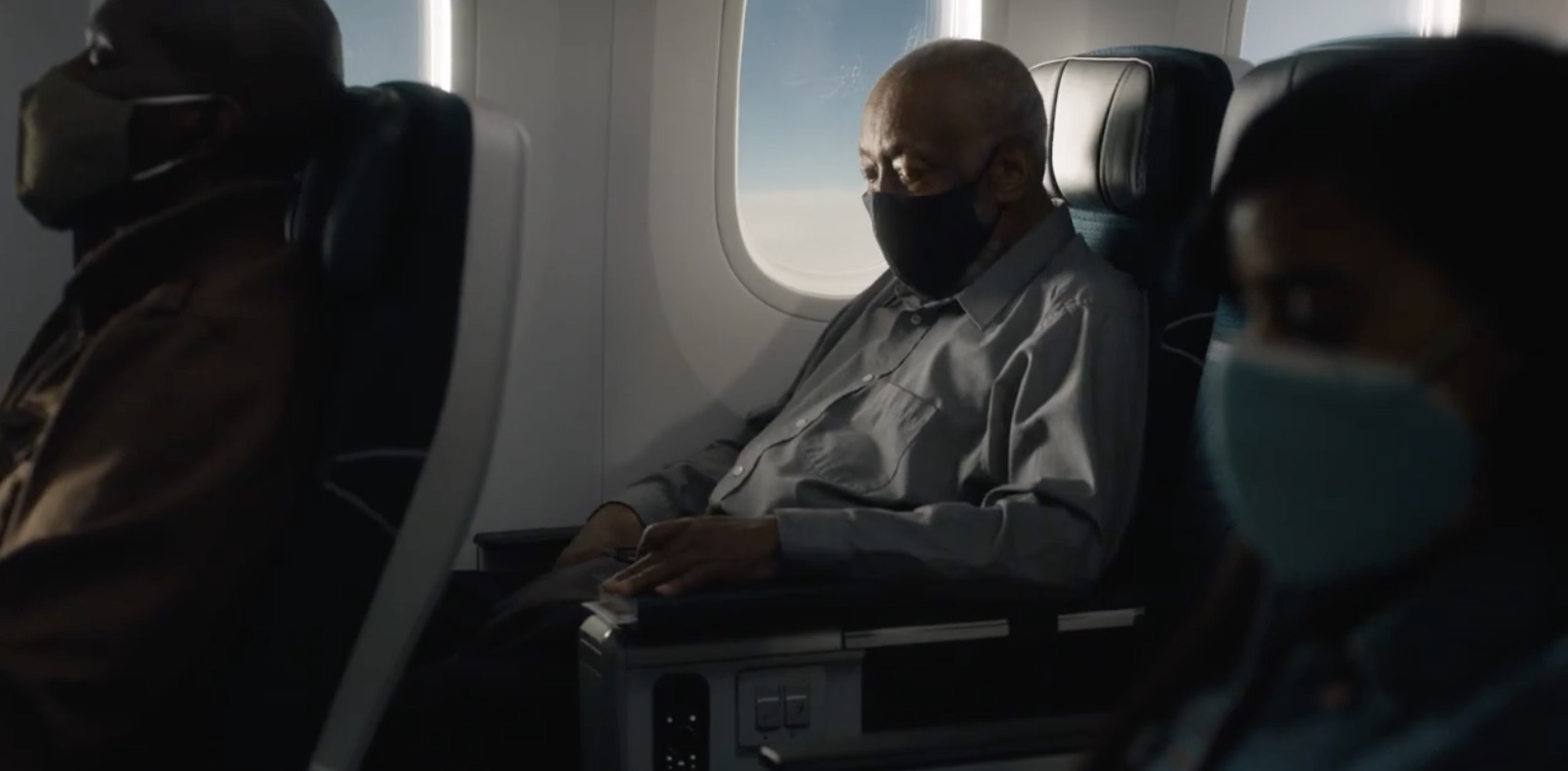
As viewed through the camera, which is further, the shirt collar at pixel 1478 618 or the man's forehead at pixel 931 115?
the man's forehead at pixel 931 115

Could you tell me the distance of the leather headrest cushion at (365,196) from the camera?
154 centimetres

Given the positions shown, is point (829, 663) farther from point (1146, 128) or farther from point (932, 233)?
point (1146, 128)

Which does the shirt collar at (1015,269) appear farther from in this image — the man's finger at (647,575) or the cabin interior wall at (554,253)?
the cabin interior wall at (554,253)

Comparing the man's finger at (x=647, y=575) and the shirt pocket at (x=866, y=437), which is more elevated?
the shirt pocket at (x=866, y=437)

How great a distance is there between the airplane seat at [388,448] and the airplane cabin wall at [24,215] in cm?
128

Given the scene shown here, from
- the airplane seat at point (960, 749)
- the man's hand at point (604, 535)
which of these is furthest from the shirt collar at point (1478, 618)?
the man's hand at point (604, 535)

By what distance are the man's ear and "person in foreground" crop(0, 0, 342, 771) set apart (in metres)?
1.02

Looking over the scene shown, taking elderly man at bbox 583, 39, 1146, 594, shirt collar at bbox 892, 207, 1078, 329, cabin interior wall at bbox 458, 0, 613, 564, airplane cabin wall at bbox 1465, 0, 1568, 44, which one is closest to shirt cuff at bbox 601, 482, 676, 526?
elderly man at bbox 583, 39, 1146, 594

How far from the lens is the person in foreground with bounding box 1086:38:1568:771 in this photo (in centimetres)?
73

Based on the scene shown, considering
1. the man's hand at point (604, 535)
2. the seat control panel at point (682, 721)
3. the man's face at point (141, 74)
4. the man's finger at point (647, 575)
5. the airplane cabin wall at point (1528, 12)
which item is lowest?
the man's hand at point (604, 535)

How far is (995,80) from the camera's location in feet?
7.84

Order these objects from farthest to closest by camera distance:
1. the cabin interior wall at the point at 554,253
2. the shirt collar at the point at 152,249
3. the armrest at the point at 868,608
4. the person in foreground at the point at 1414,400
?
the cabin interior wall at the point at 554,253
the armrest at the point at 868,608
the shirt collar at the point at 152,249
the person in foreground at the point at 1414,400

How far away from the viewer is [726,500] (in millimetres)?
2555

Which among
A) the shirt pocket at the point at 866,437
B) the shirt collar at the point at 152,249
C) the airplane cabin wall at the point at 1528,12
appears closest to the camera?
the shirt collar at the point at 152,249
